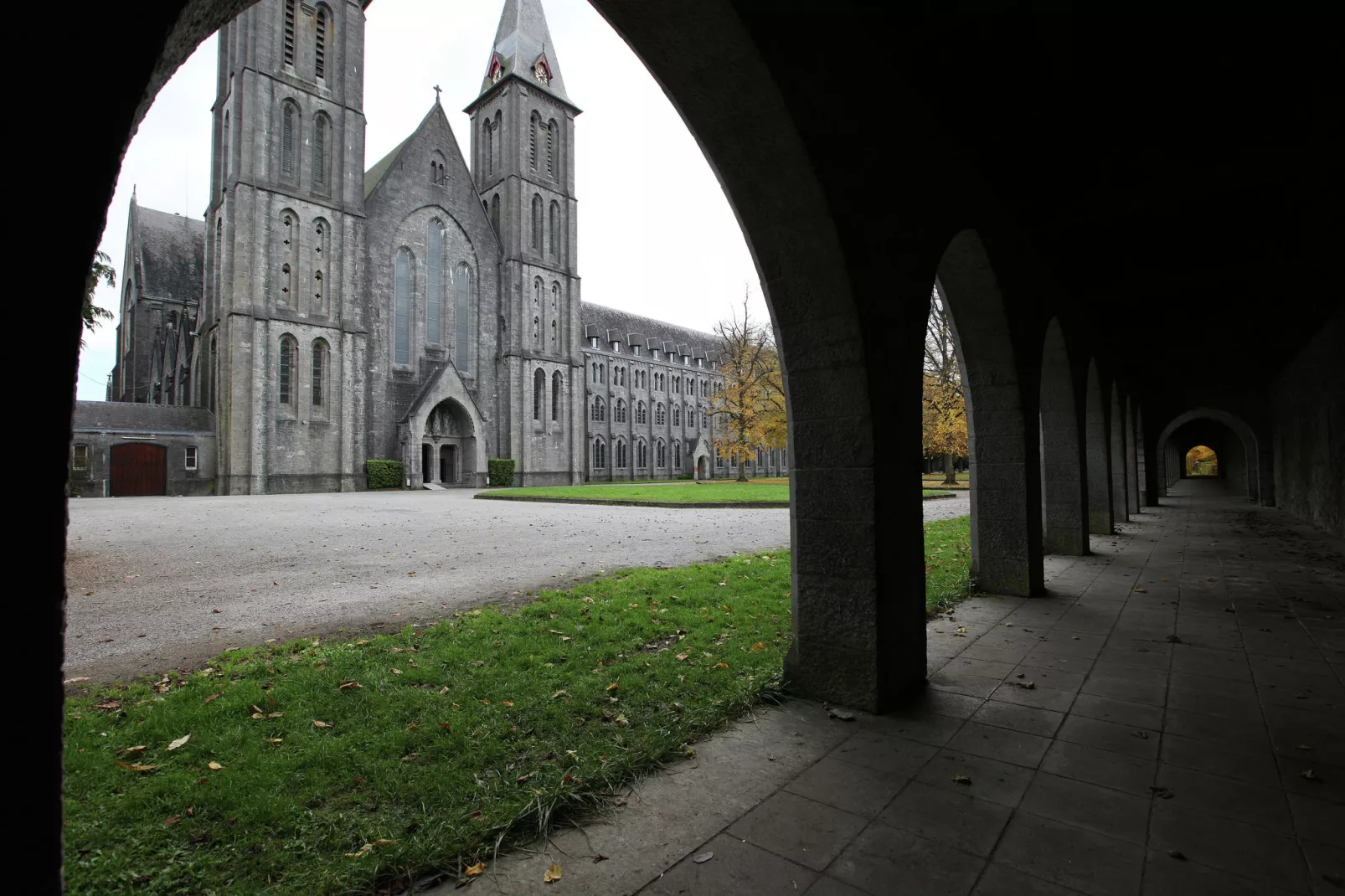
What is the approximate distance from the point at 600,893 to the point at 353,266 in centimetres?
3430

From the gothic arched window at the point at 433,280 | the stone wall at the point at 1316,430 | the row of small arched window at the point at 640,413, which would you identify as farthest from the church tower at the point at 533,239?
the stone wall at the point at 1316,430

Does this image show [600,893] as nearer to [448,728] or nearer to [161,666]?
[448,728]

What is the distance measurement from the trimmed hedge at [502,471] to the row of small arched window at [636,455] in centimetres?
1535

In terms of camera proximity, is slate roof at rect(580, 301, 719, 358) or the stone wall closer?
the stone wall

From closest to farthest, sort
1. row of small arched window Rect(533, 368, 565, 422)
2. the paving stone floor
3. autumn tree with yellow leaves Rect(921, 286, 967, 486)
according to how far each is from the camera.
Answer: the paving stone floor
autumn tree with yellow leaves Rect(921, 286, 967, 486)
row of small arched window Rect(533, 368, 565, 422)

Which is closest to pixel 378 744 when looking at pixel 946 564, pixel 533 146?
pixel 946 564

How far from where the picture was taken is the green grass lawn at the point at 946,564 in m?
5.96

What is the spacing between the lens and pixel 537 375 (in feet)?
128

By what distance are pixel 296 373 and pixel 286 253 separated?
547 cm

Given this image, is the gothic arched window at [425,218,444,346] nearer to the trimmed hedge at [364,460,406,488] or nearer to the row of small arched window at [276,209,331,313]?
the row of small arched window at [276,209,331,313]

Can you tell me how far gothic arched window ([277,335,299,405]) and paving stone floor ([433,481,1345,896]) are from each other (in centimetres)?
3137

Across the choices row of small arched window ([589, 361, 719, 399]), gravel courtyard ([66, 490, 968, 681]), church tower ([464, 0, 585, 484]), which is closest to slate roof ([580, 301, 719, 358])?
row of small arched window ([589, 361, 719, 399])

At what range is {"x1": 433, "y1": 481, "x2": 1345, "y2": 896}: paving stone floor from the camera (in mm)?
1989

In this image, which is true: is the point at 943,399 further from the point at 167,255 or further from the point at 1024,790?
the point at 167,255
